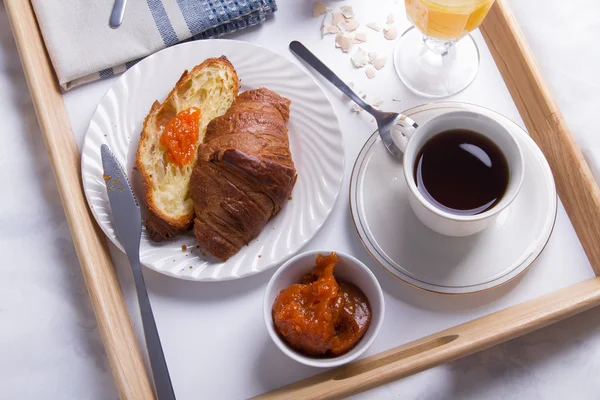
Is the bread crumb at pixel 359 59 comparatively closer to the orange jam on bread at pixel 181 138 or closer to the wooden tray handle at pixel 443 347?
the orange jam on bread at pixel 181 138

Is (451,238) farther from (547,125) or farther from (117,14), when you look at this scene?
(117,14)

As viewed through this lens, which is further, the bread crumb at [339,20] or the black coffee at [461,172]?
the bread crumb at [339,20]

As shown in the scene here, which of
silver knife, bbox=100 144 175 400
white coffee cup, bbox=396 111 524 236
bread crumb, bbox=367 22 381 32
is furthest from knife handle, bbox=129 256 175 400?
bread crumb, bbox=367 22 381 32

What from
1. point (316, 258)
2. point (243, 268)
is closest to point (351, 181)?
point (316, 258)

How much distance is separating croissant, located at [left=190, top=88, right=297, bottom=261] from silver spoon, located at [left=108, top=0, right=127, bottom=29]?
1.44 feet

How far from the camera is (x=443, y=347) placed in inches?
53.9

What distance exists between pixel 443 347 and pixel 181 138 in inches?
30.9

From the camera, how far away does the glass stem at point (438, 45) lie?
1.65 m

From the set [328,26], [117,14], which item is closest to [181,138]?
[117,14]

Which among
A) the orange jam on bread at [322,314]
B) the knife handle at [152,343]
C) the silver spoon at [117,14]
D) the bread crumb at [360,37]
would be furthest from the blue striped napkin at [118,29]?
the orange jam on bread at [322,314]

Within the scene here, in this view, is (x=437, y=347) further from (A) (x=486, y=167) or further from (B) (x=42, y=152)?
(B) (x=42, y=152)

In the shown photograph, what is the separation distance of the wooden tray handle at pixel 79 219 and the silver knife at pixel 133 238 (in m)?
0.06

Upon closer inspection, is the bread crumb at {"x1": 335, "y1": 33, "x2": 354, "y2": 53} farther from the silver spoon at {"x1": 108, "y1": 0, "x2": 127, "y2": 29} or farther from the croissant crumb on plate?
the silver spoon at {"x1": 108, "y1": 0, "x2": 127, "y2": 29}

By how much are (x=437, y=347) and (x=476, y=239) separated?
10.7 inches
